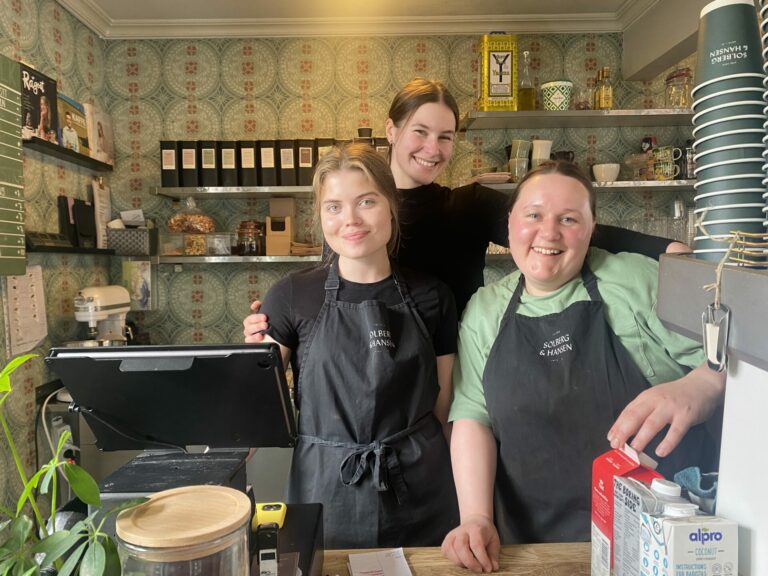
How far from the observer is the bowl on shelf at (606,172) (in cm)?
321

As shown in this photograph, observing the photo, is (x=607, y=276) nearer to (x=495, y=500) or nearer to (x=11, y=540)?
(x=495, y=500)

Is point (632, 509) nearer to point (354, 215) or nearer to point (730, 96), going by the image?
point (730, 96)

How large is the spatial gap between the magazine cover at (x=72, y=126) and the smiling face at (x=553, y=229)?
8.27 feet

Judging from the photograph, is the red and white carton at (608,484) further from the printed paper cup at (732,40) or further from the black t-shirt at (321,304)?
the black t-shirt at (321,304)

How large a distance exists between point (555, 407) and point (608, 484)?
475mm

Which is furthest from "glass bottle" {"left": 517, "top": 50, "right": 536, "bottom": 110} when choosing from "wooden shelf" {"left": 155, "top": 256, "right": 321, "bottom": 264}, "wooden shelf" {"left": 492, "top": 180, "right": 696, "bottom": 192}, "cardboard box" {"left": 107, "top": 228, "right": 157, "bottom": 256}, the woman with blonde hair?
"cardboard box" {"left": 107, "top": 228, "right": 157, "bottom": 256}

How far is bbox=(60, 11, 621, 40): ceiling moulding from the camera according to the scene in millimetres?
3334

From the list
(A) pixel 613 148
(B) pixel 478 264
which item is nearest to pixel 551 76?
(A) pixel 613 148

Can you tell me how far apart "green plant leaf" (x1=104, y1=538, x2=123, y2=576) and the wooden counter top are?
0.52 m

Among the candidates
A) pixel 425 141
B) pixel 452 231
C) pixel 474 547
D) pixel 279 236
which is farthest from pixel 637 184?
pixel 474 547

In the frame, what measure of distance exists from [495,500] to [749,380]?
32.2 inches

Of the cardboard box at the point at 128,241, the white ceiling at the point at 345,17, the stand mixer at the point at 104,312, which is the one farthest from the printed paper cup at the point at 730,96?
the cardboard box at the point at 128,241

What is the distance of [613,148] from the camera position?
11.4ft

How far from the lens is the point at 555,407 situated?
46.4 inches
